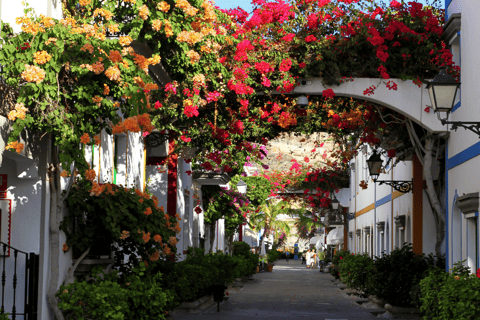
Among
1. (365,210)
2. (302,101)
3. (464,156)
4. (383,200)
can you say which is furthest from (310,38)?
(365,210)

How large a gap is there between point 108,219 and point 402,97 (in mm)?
6262

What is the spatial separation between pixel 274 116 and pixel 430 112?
9.99ft

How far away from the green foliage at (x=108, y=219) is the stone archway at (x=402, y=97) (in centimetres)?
478

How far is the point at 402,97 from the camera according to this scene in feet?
41.9

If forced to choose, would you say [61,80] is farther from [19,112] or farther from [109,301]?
[109,301]

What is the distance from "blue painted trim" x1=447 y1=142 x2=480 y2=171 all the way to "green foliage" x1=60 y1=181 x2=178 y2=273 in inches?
200

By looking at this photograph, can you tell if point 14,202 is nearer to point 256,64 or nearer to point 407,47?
point 256,64

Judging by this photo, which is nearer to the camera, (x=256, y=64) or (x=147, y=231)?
(x=147, y=231)

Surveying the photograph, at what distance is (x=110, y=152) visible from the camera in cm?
1308

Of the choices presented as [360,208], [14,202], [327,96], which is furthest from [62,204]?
[360,208]

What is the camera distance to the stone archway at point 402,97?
41.7 ft

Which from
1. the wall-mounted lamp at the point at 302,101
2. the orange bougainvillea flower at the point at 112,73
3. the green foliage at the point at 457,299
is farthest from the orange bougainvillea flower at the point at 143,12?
the green foliage at the point at 457,299

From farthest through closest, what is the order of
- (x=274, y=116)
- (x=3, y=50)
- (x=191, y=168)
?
(x=191, y=168) < (x=274, y=116) < (x=3, y=50)

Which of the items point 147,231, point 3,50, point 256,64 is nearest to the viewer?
point 3,50
